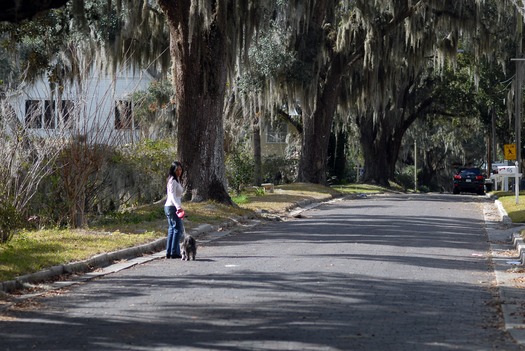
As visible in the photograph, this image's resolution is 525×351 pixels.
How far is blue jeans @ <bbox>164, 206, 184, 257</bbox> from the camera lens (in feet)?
54.2

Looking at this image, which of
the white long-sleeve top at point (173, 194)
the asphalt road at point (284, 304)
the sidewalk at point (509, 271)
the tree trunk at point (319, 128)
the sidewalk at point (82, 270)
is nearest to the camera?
the asphalt road at point (284, 304)

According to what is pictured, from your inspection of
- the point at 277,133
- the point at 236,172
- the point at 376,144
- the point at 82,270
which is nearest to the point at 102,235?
the point at 82,270

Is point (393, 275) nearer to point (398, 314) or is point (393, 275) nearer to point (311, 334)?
point (398, 314)

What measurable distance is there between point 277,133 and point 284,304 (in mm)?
49180

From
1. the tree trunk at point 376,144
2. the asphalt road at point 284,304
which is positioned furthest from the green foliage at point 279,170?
the asphalt road at point 284,304

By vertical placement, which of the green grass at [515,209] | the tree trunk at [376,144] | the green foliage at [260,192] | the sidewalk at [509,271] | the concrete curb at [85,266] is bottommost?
the sidewalk at [509,271]

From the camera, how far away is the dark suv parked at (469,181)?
5606 centimetres

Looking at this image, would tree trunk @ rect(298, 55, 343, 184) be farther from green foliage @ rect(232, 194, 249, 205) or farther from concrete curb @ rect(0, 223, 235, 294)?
concrete curb @ rect(0, 223, 235, 294)

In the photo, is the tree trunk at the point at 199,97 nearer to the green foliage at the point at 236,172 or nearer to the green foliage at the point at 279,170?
the green foliage at the point at 236,172

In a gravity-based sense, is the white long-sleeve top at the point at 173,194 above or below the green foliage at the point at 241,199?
above

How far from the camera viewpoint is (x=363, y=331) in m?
9.44

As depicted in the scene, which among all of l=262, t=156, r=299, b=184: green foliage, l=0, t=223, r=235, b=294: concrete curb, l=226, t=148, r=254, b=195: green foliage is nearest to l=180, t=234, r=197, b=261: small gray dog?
l=0, t=223, r=235, b=294: concrete curb

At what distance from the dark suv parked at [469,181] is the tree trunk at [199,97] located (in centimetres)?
3205

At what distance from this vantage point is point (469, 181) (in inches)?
2210
